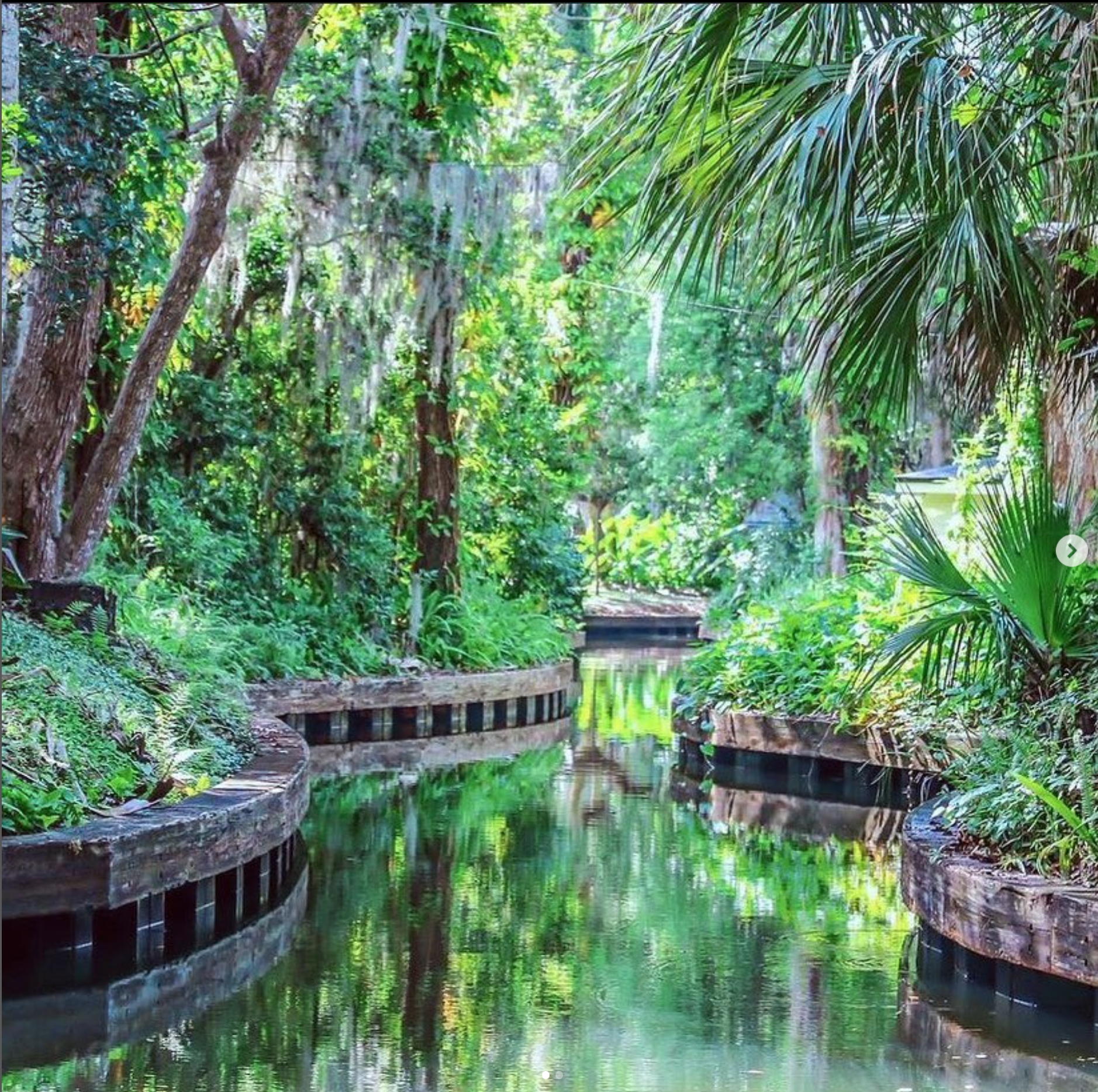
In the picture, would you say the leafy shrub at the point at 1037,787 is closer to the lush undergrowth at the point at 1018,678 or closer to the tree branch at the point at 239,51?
the lush undergrowth at the point at 1018,678

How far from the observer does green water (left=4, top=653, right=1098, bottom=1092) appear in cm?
587

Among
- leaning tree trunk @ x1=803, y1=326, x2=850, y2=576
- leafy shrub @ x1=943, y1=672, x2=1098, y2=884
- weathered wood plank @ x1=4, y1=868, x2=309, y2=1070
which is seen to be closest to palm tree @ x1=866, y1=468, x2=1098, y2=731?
leafy shrub @ x1=943, y1=672, x2=1098, y2=884

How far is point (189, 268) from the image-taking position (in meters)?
11.8

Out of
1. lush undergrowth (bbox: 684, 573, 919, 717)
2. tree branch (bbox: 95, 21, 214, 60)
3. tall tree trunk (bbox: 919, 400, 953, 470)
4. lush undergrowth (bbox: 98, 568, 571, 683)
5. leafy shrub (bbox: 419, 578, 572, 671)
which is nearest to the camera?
tree branch (bbox: 95, 21, 214, 60)

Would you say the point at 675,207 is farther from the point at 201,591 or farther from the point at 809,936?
the point at 201,591

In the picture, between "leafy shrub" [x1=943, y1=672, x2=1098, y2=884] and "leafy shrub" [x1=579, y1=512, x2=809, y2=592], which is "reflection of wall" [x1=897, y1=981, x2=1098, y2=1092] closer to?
"leafy shrub" [x1=943, y1=672, x2=1098, y2=884]

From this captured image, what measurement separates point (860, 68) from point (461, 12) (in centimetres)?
1171

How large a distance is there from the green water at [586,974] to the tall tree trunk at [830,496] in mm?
10645

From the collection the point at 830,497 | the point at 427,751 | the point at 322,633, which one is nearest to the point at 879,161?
the point at 427,751

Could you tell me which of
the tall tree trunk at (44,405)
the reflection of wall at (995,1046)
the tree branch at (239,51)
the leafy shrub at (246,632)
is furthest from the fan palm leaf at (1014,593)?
the tree branch at (239,51)

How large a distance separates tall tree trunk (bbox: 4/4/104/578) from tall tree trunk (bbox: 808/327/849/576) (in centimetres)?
1220

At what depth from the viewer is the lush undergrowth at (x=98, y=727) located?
741 centimetres

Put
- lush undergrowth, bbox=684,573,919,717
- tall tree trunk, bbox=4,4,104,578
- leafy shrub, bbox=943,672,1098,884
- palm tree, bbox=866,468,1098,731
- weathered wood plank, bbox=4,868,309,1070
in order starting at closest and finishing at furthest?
weathered wood plank, bbox=4,868,309,1070
leafy shrub, bbox=943,672,1098,884
palm tree, bbox=866,468,1098,731
tall tree trunk, bbox=4,4,104,578
lush undergrowth, bbox=684,573,919,717

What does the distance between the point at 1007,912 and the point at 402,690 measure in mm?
10633
